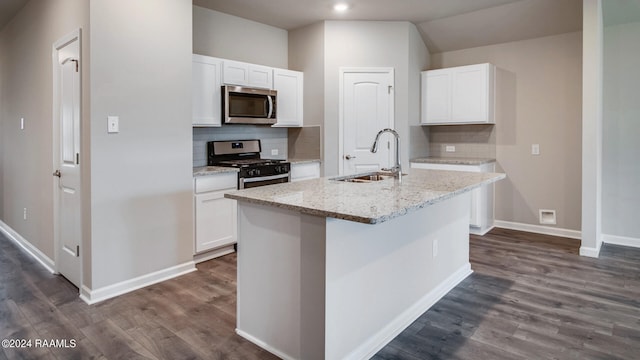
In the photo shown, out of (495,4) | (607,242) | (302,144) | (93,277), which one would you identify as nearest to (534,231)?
(607,242)

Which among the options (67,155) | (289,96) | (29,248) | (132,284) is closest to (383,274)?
(132,284)

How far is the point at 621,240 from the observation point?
4.32 metres

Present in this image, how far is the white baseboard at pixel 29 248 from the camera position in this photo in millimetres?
3529

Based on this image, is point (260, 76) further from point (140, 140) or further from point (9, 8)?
point (9, 8)

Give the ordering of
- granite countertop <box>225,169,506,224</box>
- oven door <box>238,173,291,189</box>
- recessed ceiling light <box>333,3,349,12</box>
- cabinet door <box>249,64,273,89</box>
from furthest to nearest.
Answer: cabinet door <box>249,64,273,89</box>
recessed ceiling light <box>333,3,349,12</box>
oven door <box>238,173,291,189</box>
granite countertop <box>225,169,506,224</box>

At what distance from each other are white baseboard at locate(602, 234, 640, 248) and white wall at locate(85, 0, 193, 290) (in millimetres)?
4438

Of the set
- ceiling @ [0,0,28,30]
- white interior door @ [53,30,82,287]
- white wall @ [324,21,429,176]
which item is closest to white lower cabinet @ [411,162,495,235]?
white wall @ [324,21,429,176]

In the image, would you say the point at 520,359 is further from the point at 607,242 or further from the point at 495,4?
the point at 495,4

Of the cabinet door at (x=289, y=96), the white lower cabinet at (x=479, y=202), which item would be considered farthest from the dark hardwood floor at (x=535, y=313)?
the cabinet door at (x=289, y=96)

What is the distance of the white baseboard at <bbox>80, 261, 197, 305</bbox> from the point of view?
9.28 ft

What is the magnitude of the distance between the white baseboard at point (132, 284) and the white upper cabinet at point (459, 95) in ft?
11.5

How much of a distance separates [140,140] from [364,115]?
2730 mm

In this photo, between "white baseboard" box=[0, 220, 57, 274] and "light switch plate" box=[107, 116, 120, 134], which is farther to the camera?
"white baseboard" box=[0, 220, 57, 274]

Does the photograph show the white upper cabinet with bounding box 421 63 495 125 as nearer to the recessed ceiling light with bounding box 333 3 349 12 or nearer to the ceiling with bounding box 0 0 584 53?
the ceiling with bounding box 0 0 584 53
